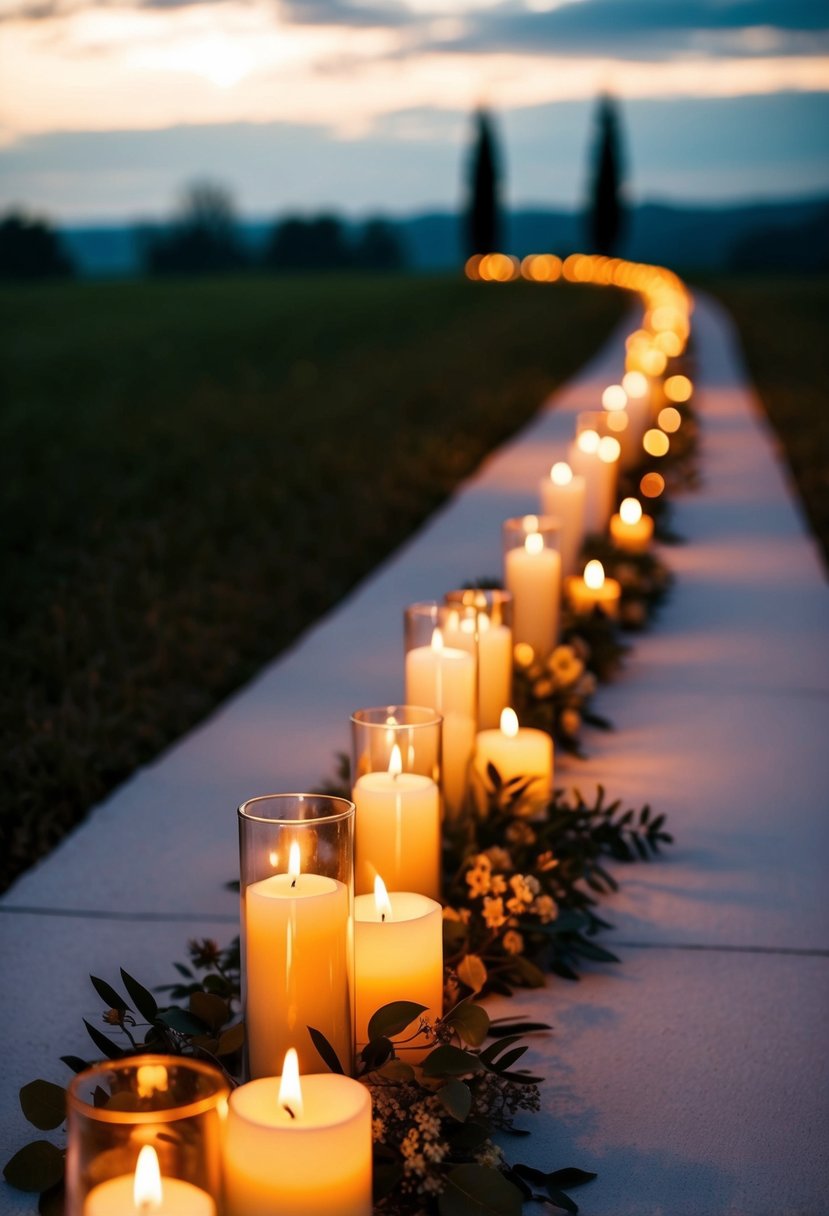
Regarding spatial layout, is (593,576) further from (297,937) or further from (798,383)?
(798,383)

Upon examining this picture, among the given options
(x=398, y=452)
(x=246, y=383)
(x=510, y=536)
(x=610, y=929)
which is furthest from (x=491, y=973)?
(x=246, y=383)

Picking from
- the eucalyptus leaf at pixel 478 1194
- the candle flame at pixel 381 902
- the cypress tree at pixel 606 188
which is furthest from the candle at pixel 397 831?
the cypress tree at pixel 606 188

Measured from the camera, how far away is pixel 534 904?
103 inches

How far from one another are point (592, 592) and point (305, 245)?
84391 millimetres

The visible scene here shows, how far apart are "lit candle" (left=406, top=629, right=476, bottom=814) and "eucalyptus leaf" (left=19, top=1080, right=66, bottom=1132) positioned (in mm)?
1148

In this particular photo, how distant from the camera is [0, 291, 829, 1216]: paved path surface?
2.15 meters

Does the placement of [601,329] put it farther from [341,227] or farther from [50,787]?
[341,227]

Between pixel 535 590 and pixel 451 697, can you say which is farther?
pixel 535 590

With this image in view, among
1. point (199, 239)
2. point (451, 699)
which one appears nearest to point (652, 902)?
point (451, 699)

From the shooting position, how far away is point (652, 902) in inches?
116

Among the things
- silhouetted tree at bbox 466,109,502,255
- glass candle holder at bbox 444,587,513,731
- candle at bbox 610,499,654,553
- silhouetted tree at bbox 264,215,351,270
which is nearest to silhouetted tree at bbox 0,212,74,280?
silhouetted tree at bbox 264,215,351,270

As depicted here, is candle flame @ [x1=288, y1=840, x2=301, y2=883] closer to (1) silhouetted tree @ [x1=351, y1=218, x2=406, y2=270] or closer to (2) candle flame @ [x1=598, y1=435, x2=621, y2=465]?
(2) candle flame @ [x1=598, y1=435, x2=621, y2=465]

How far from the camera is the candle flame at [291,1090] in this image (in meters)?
1.59

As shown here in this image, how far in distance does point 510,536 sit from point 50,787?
142 centimetres
